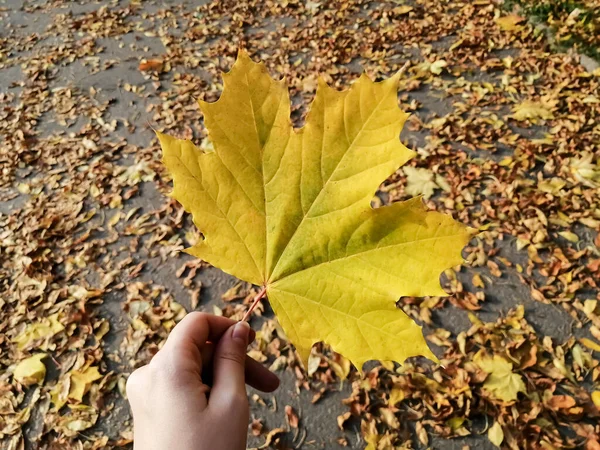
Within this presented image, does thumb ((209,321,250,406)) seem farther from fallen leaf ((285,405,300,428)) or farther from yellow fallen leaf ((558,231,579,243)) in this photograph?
yellow fallen leaf ((558,231,579,243))

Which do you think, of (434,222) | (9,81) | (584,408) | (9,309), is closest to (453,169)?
(584,408)

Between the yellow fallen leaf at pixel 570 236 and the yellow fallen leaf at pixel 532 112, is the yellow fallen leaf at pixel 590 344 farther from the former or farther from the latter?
the yellow fallen leaf at pixel 532 112

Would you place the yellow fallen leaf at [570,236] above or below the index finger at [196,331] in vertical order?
below

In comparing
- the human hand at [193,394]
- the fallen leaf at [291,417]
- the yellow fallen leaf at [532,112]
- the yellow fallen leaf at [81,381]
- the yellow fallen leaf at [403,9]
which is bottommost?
the fallen leaf at [291,417]

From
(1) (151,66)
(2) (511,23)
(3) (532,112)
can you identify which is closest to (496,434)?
(3) (532,112)

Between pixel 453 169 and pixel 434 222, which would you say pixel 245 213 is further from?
pixel 453 169

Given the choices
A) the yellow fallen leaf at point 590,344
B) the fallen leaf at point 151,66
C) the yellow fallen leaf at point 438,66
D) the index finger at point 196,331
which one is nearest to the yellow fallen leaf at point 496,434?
the yellow fallen leaf at point 590,344

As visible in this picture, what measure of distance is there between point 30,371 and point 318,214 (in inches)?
124

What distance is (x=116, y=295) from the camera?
383cm

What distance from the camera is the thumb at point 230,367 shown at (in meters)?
1.42

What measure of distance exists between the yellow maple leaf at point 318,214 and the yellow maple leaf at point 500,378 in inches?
88.9

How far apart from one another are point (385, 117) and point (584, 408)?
2.74 meters

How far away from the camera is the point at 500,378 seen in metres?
3.00

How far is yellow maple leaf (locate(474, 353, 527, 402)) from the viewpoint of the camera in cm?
294
